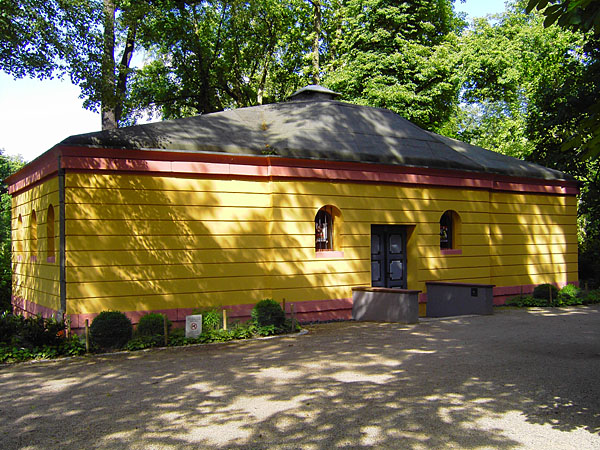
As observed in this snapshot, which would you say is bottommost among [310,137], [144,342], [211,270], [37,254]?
[144,342]

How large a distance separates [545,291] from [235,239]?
10.7m

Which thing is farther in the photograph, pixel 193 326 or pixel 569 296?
pixel 569 296

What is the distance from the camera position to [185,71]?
30.1 meters

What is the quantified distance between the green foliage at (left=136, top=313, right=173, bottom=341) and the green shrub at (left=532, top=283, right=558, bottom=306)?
1254cm

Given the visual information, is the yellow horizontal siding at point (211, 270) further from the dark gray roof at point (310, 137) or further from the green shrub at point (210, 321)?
the dark gray roof at point (310, 137)

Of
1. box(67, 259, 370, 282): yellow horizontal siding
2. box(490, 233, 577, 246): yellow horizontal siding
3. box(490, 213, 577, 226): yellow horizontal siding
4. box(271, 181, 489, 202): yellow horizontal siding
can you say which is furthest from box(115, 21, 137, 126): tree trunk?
box(490, 233, 577, 246): yellow horizontal siding

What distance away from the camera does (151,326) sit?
11.6m

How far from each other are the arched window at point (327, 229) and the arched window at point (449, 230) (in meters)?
4.08

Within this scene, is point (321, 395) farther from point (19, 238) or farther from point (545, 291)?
point (19, 238)

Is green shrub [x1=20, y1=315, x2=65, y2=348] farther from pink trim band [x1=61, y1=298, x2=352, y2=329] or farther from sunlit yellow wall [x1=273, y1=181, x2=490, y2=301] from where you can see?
sunlit yellow wall [x1=273, y1=181, x2=490, y2=301]

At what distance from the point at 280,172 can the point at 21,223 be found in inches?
348

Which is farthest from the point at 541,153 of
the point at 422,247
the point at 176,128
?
the point at 176,128

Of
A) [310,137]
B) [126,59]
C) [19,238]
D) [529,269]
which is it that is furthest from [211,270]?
[126,59]

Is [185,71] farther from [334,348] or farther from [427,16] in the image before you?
[334,348]
